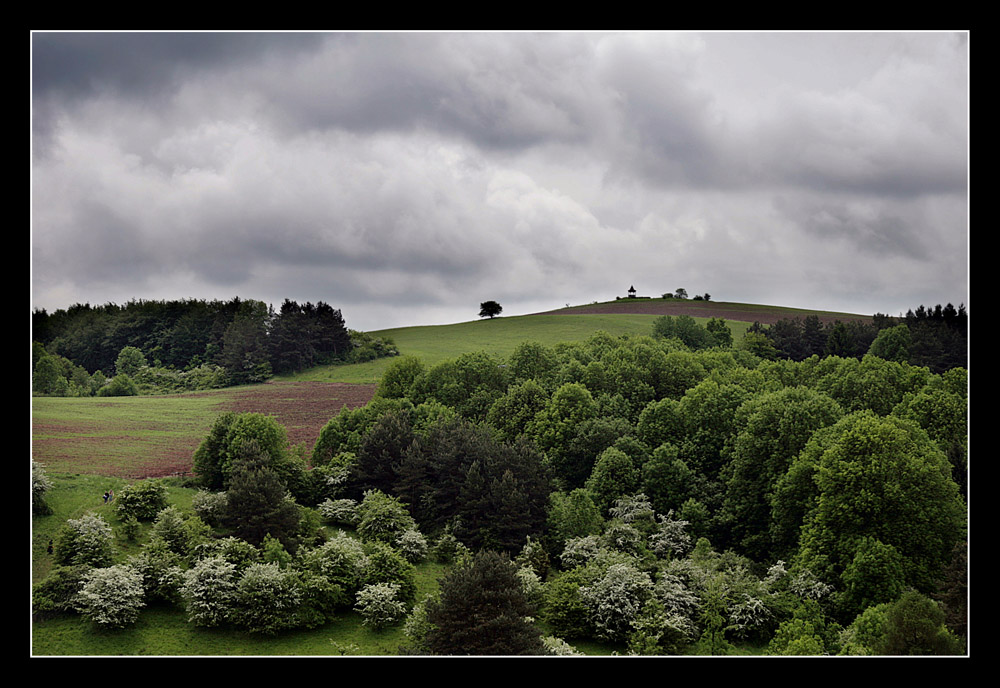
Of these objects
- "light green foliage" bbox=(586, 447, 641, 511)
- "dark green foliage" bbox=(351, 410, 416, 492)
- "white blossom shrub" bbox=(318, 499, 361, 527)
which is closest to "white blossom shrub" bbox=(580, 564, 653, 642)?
"light green foliage" bbox=(586, 447, 641, 511)

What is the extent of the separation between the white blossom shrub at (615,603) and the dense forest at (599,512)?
76 mm

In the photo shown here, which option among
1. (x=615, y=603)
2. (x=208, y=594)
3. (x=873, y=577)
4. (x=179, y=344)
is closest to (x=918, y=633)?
(x=873, y=577)

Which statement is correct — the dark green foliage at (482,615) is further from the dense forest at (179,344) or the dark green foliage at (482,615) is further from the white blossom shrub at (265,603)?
the dense forest at (179,344)

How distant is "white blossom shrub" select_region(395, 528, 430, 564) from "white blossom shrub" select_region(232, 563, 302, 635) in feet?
23.2

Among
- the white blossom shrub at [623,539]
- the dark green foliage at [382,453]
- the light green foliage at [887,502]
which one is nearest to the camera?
the light green foliage at [887,502]

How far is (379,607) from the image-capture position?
2525cm

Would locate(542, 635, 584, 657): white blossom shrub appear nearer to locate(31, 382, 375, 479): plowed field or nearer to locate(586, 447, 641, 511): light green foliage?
locate(586, 447, 641, 511): light green foliage

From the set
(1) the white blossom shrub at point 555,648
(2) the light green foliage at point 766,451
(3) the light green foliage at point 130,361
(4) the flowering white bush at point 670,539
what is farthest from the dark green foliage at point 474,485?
(3) the light green foliage at point 130,361

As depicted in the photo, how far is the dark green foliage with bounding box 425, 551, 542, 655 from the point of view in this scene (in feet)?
65.6

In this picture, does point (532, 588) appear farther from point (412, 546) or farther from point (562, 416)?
point (562, 416)

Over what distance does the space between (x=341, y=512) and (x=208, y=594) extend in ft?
30.0

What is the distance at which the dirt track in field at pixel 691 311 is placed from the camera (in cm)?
3734

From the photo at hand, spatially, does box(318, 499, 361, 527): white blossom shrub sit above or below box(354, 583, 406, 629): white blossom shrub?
above
